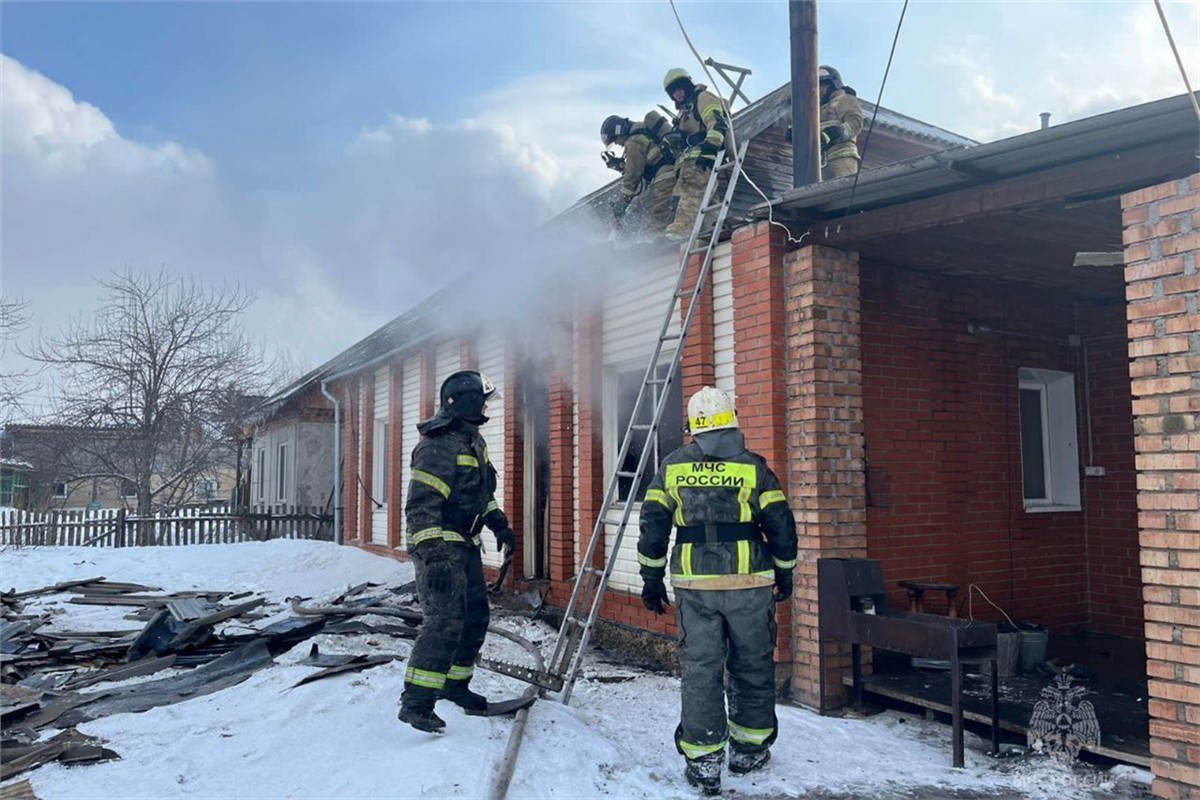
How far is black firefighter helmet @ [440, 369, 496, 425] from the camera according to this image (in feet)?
16.5

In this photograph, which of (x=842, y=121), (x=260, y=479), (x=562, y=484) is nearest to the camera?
(x=842, y=121)

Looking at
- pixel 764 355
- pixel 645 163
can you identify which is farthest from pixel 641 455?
pixel 645 163

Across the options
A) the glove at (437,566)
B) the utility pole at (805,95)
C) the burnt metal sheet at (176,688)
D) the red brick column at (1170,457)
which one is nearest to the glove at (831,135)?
the utility pole at (805,95)

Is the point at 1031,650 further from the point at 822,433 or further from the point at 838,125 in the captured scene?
the point at 838,125

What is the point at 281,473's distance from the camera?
2244cm

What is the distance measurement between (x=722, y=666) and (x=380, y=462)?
11.6 meters

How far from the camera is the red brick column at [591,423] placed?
811cm

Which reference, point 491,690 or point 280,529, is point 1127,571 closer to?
point 491,690

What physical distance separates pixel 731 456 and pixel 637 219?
14.0ft

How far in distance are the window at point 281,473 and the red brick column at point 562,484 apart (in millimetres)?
14835

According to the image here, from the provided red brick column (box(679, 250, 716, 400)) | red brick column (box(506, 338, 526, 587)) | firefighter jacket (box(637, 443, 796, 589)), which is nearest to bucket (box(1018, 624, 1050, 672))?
firefighter jacket (box(637, 443, 796, 589))

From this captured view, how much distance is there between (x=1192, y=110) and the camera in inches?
140

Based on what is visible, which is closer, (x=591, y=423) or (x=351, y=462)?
(x=591, y=423)

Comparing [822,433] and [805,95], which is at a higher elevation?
[805,95]
